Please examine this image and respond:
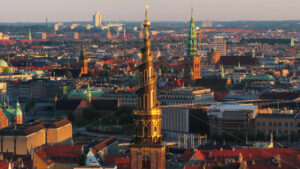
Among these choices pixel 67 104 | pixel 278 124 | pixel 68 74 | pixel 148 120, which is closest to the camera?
pixel 148 120

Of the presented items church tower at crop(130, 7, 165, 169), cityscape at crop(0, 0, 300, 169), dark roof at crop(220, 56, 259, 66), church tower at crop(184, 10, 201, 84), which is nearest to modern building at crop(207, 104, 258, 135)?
cityscape at crop(0, 0, 300, 169)

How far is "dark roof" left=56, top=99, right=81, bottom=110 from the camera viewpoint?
284 ft

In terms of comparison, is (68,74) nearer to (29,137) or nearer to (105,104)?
(105,104)

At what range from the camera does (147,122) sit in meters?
25.0

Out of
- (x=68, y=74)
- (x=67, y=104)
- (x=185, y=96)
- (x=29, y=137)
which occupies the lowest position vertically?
(x=68, y=74)

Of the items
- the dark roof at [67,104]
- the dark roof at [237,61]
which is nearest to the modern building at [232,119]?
the dark roof at [67,104]

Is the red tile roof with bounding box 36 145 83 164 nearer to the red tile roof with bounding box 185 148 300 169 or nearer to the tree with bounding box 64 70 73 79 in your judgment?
the red tile roof with bounding box 185 148 300 169

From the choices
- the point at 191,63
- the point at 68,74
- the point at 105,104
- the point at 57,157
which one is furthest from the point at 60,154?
the point at 68,74

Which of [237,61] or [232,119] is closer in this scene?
[232,119]

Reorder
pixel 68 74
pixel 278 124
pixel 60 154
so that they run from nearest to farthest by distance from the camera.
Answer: pixel 60 154
pixel 278 124
pixel 68 74

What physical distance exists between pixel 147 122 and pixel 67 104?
63.0 meters

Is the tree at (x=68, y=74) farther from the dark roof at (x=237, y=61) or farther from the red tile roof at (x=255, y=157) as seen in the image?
the red tile roof at (x=255, y=157)

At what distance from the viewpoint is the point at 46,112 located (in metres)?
88.1

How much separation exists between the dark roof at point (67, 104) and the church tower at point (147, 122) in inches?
2401
